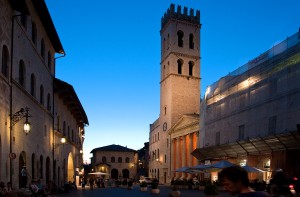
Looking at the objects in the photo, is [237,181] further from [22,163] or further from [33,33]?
[33,33]

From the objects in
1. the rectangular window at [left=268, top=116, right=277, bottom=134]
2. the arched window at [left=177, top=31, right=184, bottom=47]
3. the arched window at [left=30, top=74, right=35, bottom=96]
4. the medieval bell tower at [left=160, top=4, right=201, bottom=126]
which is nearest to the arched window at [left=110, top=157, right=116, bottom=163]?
the medieval bell tower at [left=160, top=4, right=201, bottom=126]

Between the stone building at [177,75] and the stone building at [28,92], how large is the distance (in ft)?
143

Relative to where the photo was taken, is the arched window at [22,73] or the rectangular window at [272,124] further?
the rectangular window at [272,124]

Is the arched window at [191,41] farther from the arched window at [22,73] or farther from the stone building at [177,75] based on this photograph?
the arched window at [22,73]

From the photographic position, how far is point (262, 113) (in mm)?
33969

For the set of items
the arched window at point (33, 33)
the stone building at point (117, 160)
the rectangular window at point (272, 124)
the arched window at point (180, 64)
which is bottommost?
the stone building at point (117, 160)

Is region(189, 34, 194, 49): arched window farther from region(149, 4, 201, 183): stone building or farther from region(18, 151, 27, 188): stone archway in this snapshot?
region(18, 151, 27, 188): stone archway

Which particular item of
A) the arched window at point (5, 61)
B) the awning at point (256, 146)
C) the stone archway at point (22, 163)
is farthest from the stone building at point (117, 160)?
the arched window at point (5, 61)

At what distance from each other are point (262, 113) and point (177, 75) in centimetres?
4278

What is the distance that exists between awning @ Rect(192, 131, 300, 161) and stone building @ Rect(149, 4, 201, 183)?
28.7 m

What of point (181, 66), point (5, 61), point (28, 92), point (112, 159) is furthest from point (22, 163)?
point (112, 159)

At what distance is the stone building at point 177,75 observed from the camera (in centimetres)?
7544

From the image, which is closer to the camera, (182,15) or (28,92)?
(28,92)

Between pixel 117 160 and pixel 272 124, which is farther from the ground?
pixel 272 124
